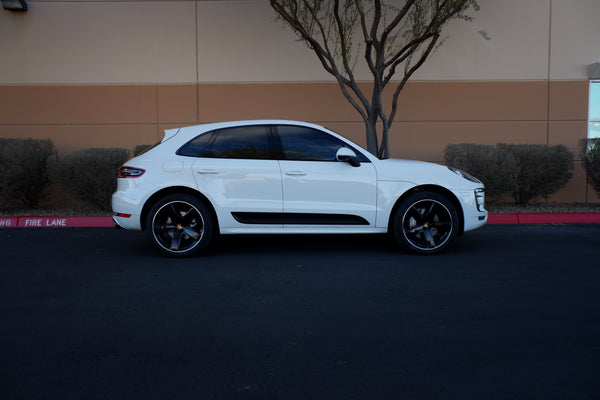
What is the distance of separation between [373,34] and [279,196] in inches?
182

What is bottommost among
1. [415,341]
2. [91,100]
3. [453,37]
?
[415,341]

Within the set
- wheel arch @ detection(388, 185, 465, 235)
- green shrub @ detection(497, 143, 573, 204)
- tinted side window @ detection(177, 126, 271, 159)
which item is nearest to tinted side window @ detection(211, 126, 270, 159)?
tinted side window @ detection(177, 126, 271, 159)

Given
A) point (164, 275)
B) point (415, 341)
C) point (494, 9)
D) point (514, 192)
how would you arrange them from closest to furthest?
point (415, 341) → point (164, 275) → point (514, 192) → point (494, 9)

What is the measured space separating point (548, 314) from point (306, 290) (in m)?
2.02

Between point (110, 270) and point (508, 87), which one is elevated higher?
point (508, 87)

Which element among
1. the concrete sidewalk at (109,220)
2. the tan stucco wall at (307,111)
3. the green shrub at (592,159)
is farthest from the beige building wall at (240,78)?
the concrete sidewalk at (109,220)

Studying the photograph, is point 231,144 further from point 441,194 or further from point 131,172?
point 441,194

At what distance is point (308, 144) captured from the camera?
21.9ft

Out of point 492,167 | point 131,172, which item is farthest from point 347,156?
point 492,167

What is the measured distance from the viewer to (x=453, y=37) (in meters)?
11.8

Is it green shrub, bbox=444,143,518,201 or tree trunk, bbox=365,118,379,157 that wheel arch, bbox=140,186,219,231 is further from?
green shrub, bbox=444,143,518,201

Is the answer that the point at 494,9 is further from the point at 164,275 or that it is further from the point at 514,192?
the point at 164,275

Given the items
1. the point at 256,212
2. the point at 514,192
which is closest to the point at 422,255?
the point at 256,212

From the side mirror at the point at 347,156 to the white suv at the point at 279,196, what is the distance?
12 mm
